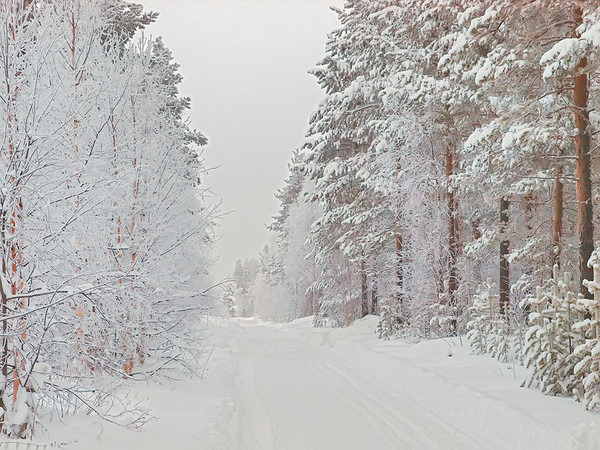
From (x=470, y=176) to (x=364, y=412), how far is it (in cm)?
775

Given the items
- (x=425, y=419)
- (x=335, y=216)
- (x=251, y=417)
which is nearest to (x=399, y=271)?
(x=335, y=216)

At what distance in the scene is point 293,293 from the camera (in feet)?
179

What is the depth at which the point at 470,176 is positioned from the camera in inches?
547

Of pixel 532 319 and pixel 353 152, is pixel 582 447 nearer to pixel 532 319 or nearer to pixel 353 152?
pixel 532 319

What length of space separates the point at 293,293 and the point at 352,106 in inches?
1328

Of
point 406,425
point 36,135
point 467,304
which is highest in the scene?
point 36,135

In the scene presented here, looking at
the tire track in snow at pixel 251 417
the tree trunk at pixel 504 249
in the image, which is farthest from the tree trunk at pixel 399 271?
the tire track in snow at pixel 251 417

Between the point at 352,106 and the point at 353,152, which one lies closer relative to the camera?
the point at 352,106

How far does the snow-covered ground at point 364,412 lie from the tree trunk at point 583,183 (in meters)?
2.50

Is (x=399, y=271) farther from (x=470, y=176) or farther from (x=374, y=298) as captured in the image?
(x=470, y=176)

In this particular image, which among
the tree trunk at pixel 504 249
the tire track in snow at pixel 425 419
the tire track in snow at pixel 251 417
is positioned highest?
the tree trunk at pixel 504 249

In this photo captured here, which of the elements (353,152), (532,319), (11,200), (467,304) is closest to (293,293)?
(353,152)

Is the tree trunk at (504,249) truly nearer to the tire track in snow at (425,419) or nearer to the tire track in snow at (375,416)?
the tire track in snow at (425,419)

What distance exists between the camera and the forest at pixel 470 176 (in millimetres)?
8961
